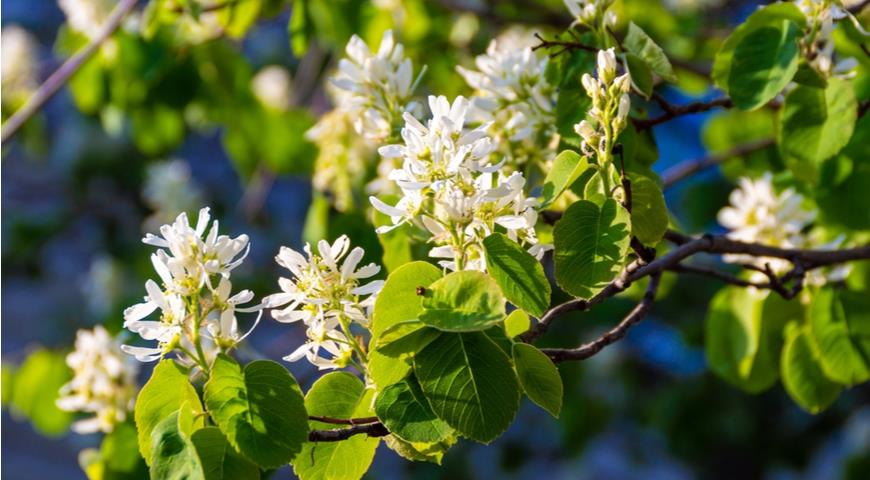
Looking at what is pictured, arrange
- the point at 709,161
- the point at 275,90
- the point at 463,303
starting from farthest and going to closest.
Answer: the point at 275,90
the point at 709,161
the point at 463,303

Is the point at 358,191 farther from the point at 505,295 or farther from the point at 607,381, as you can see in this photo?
the point at 607,381

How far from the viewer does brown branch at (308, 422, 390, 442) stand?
72cm

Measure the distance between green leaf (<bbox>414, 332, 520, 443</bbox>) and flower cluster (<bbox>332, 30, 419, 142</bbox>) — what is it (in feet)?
1.20

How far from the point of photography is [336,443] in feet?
2.52

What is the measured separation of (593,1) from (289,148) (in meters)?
1.36

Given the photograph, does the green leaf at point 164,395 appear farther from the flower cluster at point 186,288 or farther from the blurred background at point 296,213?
the blurred background at point 296,213

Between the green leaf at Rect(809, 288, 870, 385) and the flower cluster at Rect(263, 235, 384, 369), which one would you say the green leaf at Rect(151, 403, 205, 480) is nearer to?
the flower cluster at Rect(263, 235, 384, 369)

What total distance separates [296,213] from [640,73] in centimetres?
428

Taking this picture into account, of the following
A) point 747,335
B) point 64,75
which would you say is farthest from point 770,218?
point 64,75

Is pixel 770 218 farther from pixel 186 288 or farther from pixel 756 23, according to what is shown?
pixel 186 288

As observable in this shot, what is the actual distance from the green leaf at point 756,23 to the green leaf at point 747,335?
0.32 meters

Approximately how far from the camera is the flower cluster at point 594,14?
3.03 feet

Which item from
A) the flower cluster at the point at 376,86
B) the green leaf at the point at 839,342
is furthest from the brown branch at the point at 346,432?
the green leaf at the point at 839,342

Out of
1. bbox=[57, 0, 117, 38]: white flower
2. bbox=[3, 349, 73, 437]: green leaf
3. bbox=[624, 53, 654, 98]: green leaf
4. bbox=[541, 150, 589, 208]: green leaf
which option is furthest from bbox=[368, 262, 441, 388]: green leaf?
bbox=[57, 0, 117, 38]: white flower
